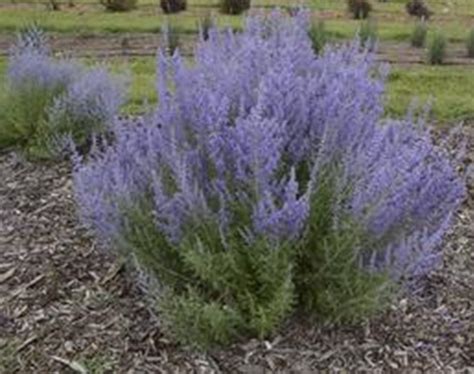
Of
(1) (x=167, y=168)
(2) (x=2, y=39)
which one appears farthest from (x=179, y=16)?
(1) (x=167, y=168)

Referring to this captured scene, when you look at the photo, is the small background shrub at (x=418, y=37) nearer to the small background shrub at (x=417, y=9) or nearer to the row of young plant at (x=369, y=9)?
the row of young plant at (x=369, y=9)

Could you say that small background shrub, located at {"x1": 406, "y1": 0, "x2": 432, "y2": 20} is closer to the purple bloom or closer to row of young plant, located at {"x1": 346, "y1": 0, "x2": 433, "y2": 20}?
row of young plant, located at {"x1": 346, "y1": 0, "x2": 433, "y2": 20}

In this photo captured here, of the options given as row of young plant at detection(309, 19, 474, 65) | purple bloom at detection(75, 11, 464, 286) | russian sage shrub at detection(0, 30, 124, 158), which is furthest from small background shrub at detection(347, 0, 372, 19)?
purple bloom at detection(75, 11, 464, 286)

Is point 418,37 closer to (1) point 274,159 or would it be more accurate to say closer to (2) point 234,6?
(2) point 234,6

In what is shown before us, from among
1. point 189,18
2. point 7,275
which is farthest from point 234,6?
point 7,275

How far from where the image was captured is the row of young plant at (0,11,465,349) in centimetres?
295

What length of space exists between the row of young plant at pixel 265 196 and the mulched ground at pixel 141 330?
0.30 feet

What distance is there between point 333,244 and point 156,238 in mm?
619

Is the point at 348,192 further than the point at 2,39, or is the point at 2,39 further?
the point at 2,39

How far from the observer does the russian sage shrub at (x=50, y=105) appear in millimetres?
5090

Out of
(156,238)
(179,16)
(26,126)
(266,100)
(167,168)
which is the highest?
(266,100)

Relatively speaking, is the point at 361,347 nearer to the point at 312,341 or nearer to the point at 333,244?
the point at 312,341

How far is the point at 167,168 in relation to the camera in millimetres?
3215

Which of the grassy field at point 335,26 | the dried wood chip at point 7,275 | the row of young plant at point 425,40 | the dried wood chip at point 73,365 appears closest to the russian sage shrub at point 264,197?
the dried wood chip at point 73,365
